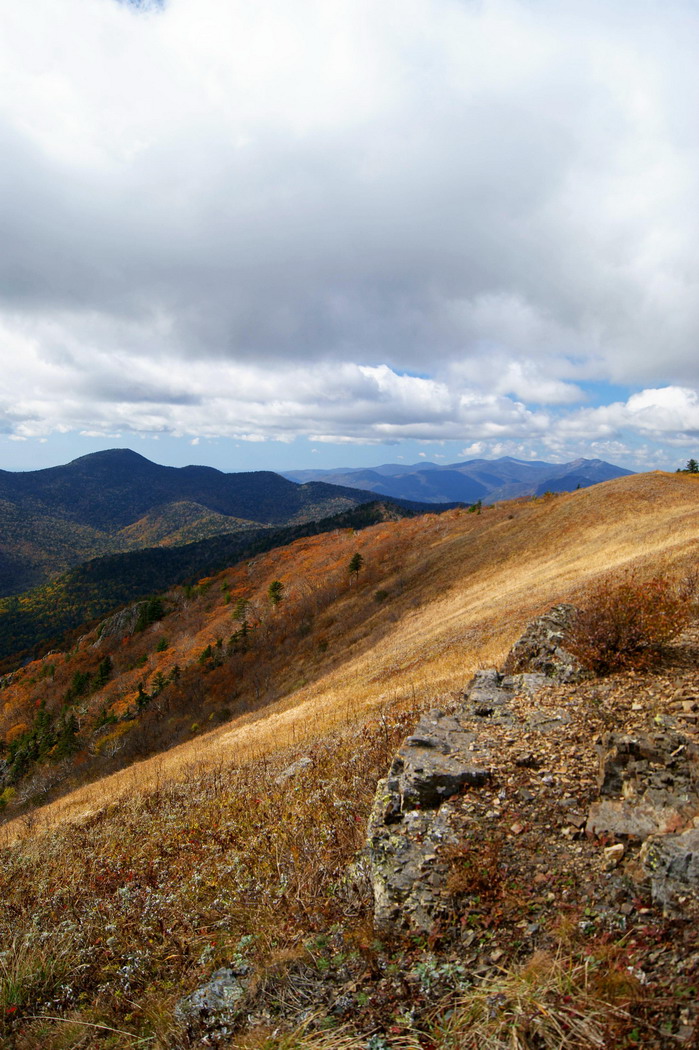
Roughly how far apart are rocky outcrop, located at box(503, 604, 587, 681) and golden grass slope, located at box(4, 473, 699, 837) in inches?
77.3

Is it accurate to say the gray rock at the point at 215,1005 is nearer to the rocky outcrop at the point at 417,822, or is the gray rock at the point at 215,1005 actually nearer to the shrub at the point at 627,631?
the rocky outcrop at the point at 417,822

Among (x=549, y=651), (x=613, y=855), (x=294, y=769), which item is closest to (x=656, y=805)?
(x=613, y=855)

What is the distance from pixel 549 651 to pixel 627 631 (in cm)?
183

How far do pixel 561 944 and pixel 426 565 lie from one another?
128 ft

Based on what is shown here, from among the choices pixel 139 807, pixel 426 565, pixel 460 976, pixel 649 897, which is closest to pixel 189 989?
pixel 460 976

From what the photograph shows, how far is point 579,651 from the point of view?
29.6ft

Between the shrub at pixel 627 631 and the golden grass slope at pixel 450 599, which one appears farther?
the golden grass slope at pixel 450 599

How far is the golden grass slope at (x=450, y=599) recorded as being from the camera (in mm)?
15688

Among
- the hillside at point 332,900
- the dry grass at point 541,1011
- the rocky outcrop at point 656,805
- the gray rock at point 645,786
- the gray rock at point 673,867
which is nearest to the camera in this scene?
the dry grass at point 541,1011

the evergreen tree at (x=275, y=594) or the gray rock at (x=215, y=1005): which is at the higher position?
the gray rock at (x=215, y=1005)

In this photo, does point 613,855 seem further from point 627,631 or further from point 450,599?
point 450,599

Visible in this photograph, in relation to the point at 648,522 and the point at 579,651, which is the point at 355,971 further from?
the point at 648,522

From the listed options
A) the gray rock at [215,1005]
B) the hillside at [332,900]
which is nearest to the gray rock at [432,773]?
the hillside at [332,900]

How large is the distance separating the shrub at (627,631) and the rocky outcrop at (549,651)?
0.27m
